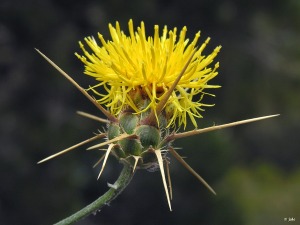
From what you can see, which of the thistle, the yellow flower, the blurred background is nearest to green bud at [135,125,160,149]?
the thistle

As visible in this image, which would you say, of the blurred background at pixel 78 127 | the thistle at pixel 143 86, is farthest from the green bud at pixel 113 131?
the blurred background at pixel 78 127

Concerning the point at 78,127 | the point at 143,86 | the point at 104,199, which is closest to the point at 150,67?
the point at 143,86

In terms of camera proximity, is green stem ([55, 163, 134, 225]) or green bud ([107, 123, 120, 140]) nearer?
green stem ([55, 163, 134, 225])

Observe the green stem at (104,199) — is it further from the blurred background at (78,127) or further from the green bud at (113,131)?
the blurred background at (78,127)

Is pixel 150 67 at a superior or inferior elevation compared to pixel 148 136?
superior

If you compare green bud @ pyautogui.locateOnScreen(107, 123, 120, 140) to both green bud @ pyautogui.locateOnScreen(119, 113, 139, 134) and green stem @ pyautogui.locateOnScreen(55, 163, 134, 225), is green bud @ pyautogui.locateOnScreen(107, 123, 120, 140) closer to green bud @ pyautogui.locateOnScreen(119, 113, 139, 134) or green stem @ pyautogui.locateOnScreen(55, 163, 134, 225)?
green bud @ pyautogui.locateOnScreen(119, 113, 139, 134)

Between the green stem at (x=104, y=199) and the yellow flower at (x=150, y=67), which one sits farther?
the yellow flower at (x=150, y=67)

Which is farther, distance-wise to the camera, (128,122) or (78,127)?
(78,127)

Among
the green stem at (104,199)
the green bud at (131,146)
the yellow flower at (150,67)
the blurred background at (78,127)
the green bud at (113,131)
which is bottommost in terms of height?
the green stem at (104,199)

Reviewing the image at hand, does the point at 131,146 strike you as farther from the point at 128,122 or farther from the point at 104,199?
the point at 104,199
